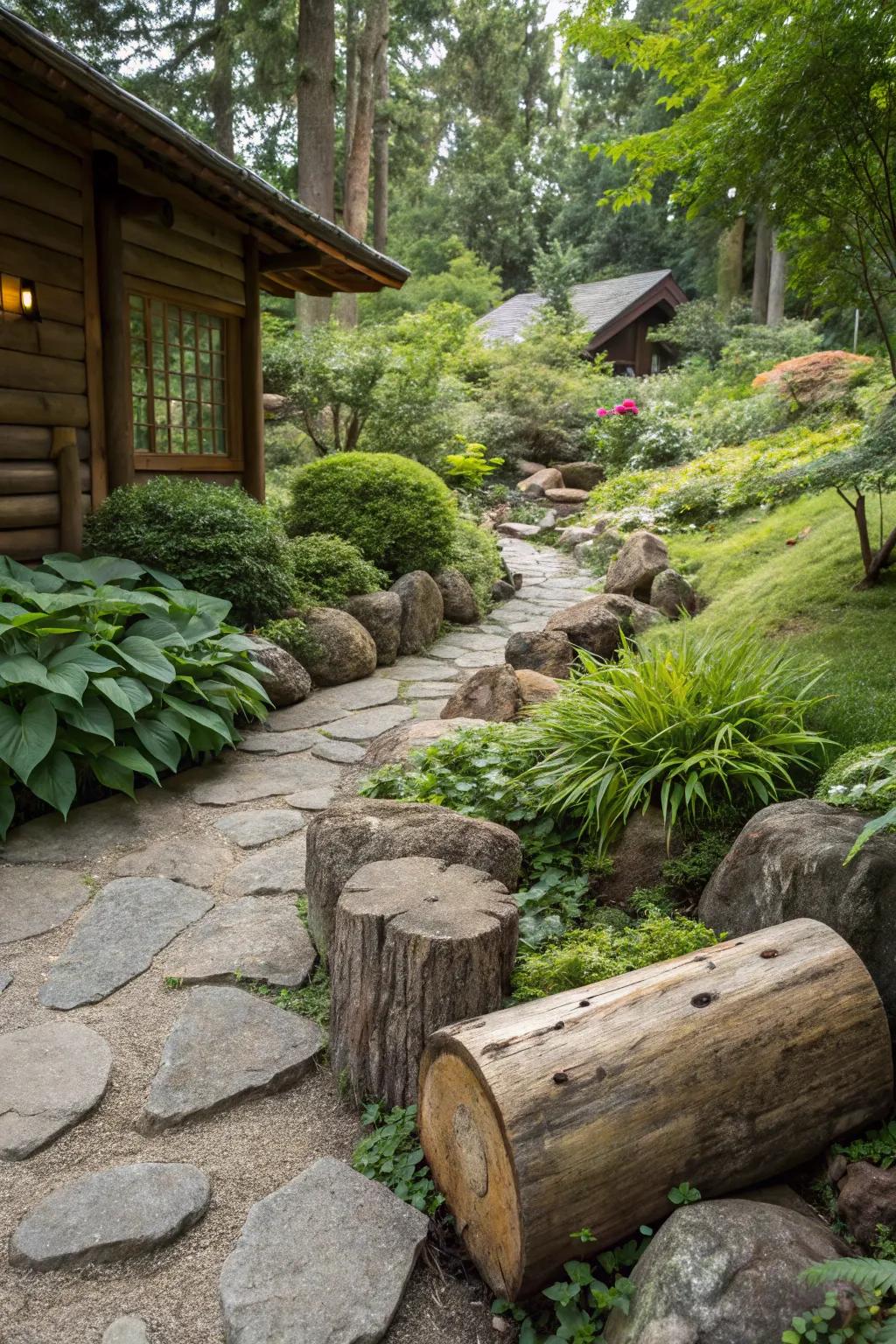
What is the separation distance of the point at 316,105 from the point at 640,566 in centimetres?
1010

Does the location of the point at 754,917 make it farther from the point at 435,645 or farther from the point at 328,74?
the point at 328,74

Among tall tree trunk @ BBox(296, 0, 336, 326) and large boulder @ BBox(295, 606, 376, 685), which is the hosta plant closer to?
large boulder @ BBox(295, 606, 376, 685)

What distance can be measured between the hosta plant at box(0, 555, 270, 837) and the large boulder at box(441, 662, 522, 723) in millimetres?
1177

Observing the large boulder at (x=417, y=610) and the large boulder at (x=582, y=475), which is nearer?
the large boulder at (x=417, y=610)

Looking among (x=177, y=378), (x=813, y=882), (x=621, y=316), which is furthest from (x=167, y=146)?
(x=621, y=316)

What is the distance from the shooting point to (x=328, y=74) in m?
13.5

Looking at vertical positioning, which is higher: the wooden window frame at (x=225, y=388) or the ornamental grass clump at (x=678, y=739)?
the wooden window frame at (x=225, y=388)

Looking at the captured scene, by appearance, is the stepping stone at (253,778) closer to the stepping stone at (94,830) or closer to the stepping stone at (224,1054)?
the stepping stone at (94,830)

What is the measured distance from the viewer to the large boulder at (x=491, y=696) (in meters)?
4.86

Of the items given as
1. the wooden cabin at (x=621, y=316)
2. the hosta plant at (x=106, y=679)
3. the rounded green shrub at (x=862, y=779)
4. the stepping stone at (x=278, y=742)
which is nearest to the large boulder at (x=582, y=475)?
the wooden cabin at (x=621, y=316)

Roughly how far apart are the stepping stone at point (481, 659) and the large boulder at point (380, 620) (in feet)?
1.92

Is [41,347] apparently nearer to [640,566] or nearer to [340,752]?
[340,752]

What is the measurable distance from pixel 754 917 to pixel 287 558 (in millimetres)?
4873

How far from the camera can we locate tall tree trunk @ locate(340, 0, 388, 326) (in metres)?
15.9
